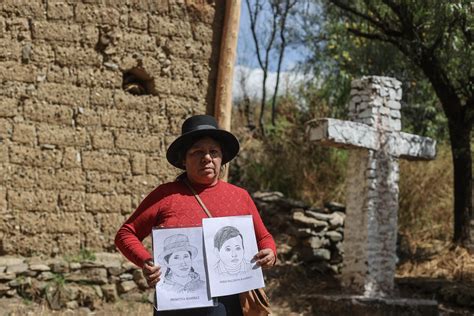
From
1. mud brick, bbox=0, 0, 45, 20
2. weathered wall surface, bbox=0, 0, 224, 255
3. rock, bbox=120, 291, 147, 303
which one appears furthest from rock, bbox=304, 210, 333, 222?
mud brick, bbox=0, 0, 45, 20

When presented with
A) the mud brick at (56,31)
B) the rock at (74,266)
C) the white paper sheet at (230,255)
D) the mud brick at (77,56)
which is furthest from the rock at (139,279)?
the white paper sheet at (230,255)

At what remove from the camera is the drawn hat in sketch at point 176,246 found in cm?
339

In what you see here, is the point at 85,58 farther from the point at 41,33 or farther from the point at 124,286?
the point at 124,286

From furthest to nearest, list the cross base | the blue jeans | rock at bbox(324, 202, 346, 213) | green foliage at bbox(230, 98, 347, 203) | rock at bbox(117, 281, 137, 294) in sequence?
green foliage at bbox(230, 98, 347, 203) → rock at bbox(324, 202, 346, 213) → the cross base → rock at bbox(117, 281, 137, 294) → the blue jeans

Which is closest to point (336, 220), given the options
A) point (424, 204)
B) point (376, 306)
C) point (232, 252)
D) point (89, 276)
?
point (376, 306)

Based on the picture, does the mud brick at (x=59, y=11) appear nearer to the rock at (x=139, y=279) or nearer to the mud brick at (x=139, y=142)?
the mud brick at (x=139, y=142)

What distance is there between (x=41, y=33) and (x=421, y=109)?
8570 millimetres

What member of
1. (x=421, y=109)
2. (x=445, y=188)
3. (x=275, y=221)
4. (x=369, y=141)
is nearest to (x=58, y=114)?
(x=369, y=141)

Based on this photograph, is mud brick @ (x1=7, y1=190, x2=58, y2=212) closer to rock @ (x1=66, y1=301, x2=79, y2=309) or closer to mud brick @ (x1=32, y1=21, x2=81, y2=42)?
rock @ (x1=66, y1=301, x2=79, y2=309)

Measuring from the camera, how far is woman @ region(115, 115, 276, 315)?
3.50 m

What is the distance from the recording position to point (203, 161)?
3.61 m

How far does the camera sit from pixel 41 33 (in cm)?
735

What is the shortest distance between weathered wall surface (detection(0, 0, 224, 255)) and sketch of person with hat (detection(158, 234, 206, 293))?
4.14 meters

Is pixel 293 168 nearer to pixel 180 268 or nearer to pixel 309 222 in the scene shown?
pixel 309 222
